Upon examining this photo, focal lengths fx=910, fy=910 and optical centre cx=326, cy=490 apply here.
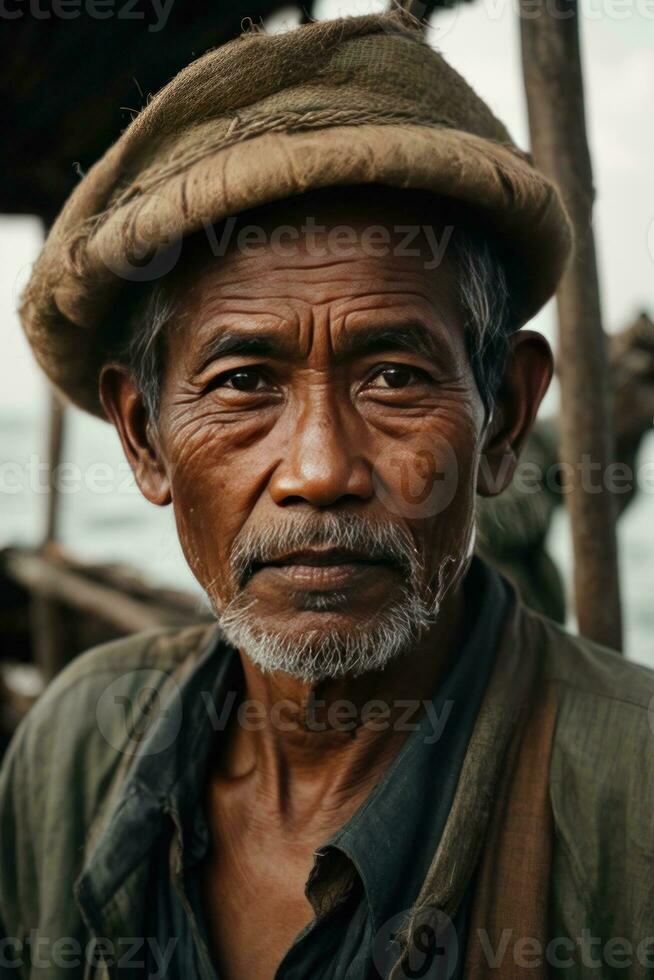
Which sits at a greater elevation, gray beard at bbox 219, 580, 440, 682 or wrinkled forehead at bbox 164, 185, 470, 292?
wrinkled forehead at bbox 164, 185, 470, 292

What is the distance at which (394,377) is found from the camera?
1.64m

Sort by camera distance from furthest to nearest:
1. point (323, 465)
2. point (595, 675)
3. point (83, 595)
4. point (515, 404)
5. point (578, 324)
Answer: point (83, 595), point (578, 324), point (515, 404), point (595, 675), point (323, 465)

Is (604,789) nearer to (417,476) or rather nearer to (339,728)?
(339,728)

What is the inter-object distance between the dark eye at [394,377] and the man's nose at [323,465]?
101mm

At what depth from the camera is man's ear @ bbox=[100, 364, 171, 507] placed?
1.92m

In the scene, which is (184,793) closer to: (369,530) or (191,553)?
(191,553)

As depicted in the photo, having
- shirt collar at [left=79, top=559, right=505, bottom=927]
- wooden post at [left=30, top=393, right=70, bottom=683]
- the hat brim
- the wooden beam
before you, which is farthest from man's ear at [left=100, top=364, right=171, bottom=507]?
wooden post at [left=30, top=393, right=70, bottom=683]

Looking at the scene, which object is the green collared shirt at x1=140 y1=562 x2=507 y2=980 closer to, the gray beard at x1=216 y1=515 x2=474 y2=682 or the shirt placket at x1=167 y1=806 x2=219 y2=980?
the shirt placket at x1=167 y1=806 x2=219 y2=980

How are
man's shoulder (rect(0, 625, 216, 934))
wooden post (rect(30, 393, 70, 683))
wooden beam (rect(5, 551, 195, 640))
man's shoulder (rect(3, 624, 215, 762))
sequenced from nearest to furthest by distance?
man's shoulder (rect(0, 625, 216, 934)) < man's shoulder (rect(3, 624, 215, 762)) < wooden beam (rect(5, 551, 195, 640)) < wooden post (rect(30, 393, 70, 683))

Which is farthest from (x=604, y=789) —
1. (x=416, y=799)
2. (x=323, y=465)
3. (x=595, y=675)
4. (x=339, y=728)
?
(x=323, y=465)

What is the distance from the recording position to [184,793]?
1.90 m

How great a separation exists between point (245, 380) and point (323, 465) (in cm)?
27

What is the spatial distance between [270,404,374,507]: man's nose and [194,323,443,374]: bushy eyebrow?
11 centimetres

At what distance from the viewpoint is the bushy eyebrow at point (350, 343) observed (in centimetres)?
159
